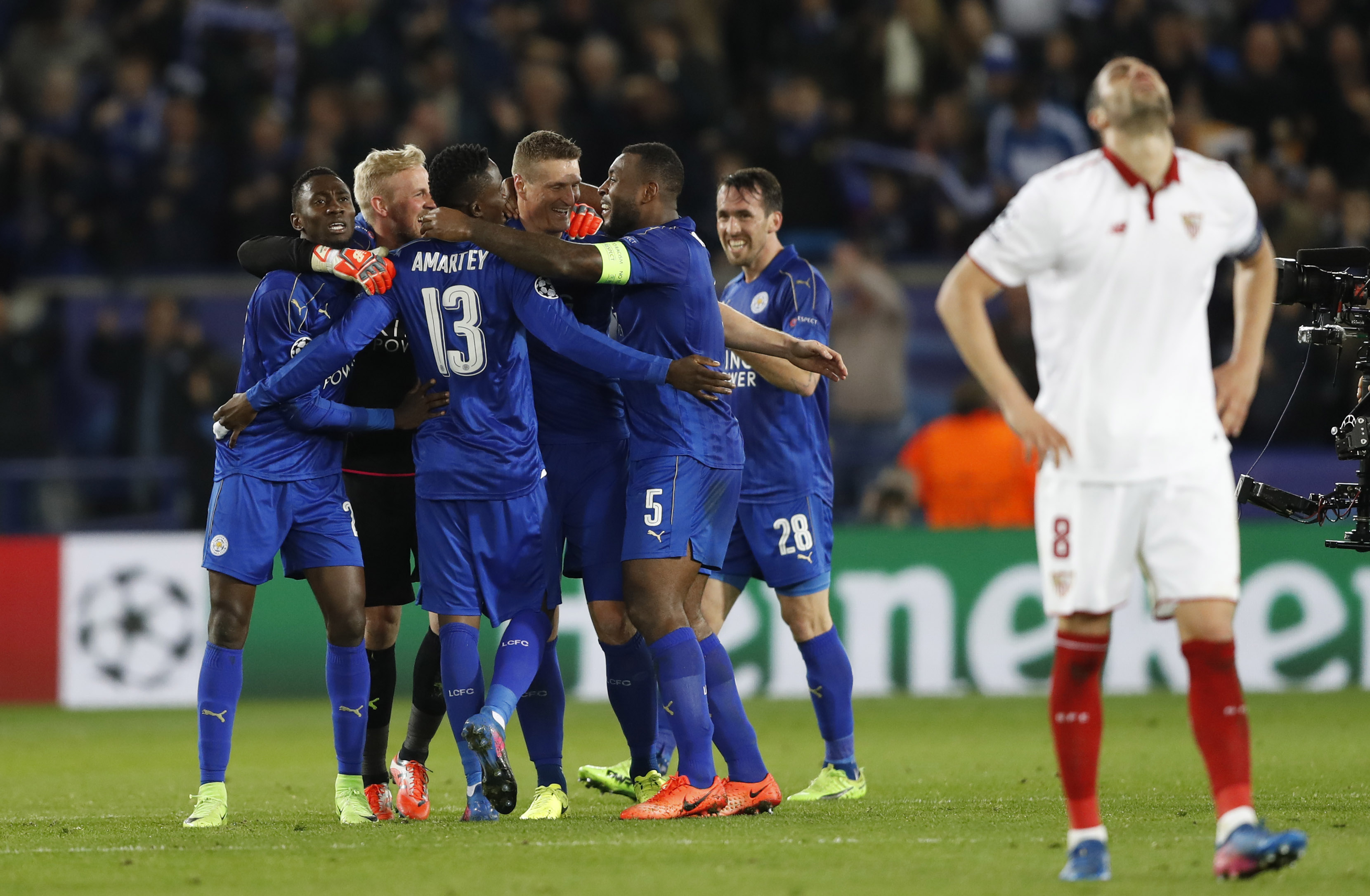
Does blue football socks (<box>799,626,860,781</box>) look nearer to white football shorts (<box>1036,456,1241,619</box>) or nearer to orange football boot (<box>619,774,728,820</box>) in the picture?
orange football boot (<box>619,774,728,820</box>)

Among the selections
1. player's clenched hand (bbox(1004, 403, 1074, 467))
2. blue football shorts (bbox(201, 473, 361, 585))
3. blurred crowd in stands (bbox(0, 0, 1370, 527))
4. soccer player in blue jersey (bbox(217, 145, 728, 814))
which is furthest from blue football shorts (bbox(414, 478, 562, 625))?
blurred crowd in stands (bbox(0, 0, 1370, 527))

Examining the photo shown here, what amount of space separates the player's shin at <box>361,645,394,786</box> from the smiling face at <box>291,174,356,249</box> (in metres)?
1.70

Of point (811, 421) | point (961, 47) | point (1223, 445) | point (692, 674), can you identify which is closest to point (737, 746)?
point (692, 674)

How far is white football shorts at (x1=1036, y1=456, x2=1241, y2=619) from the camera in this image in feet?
17.0

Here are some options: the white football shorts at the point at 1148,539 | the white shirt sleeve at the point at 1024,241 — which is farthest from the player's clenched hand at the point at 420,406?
the white football shorts at the point at 1148,539

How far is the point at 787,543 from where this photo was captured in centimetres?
813

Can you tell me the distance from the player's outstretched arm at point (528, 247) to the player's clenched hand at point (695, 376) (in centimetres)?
44

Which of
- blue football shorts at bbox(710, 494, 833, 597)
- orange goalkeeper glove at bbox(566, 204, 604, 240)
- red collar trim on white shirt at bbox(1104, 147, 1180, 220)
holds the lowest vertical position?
blue football shorts at bbox(710, 494, 833, 597)

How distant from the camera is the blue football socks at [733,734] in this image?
6.94 meters

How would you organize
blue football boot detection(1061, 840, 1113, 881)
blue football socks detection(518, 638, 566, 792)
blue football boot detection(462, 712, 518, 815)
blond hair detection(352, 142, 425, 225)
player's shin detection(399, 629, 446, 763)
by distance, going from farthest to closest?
1. player's shin detection(399, 629, 446, 763)
2. blond hair detection(352, 142, 425, 225)
3. blue football socks detection(518, 638, 566, 792)
4. blue football boot detection(462, 712, 518, 815)
5. blue football boot detection(1061, 840, 1113, 881)

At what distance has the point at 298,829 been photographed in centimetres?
679

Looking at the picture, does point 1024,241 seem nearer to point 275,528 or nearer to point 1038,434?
point 1038,434

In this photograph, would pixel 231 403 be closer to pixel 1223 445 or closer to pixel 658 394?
pixel 658 394

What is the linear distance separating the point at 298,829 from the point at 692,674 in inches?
63.1
